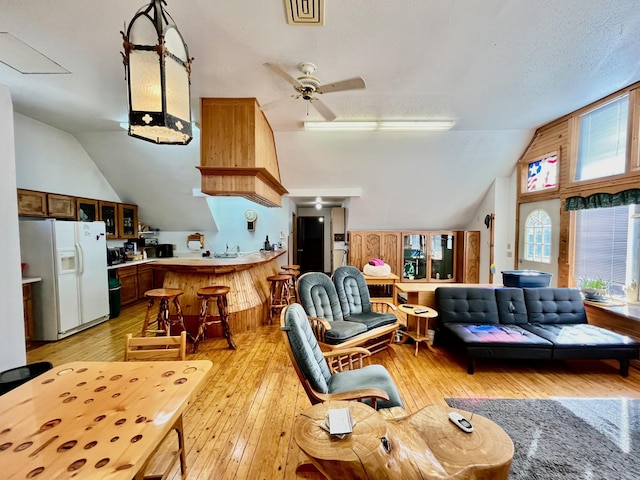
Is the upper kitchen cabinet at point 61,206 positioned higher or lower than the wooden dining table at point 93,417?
higher

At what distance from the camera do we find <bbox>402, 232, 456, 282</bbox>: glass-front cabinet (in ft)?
19.7

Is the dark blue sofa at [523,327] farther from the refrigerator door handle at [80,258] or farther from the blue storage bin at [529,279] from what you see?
the refrigerator door handle at [80,258]

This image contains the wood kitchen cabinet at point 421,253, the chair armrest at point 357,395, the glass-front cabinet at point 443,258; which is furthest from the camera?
the glass-front cabinet at point 443,258

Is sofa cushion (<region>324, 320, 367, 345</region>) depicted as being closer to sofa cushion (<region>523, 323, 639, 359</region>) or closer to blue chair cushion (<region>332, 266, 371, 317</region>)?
blue chair cushion (<region>332, 266, 371, 317</region>)

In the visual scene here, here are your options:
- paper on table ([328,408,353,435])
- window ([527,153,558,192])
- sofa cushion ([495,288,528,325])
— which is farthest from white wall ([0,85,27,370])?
window ([527,153,558,192])

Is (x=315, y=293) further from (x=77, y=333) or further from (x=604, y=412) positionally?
(x=77, y=333)

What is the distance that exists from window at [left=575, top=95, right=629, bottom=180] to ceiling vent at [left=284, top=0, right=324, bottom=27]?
12.6 ft

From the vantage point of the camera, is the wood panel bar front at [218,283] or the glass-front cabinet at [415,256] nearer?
the wood panel bar front at [218,283]

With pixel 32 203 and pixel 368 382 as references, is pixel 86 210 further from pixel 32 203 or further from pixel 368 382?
pixel 368 382

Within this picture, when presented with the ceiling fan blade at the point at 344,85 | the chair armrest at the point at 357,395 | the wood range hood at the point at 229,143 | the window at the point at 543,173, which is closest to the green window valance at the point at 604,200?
the window at the point at 543,173

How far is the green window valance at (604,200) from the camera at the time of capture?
2932 millimetres

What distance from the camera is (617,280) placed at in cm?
323

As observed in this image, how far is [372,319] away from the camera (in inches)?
124

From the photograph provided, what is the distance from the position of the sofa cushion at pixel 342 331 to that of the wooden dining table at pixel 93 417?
149cm
